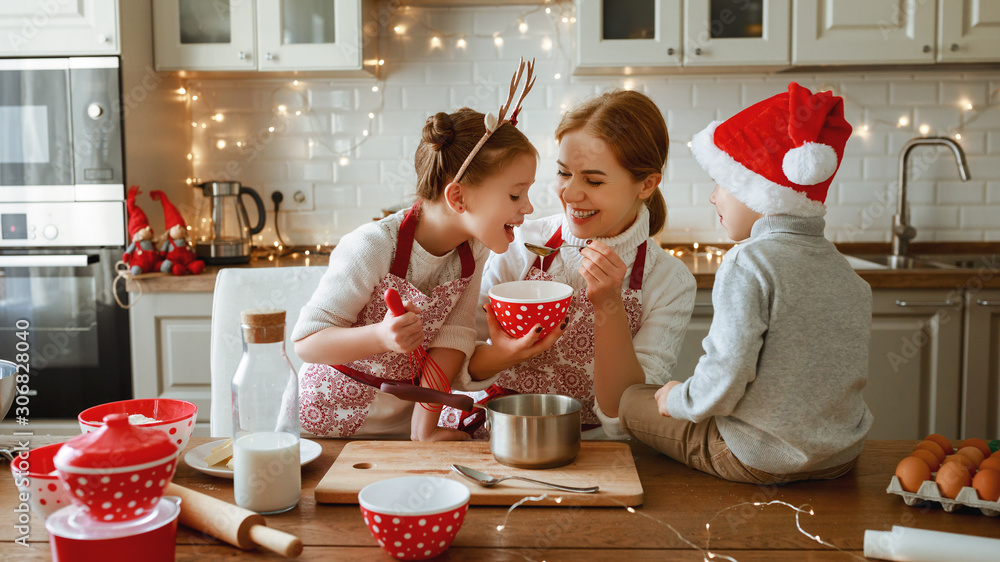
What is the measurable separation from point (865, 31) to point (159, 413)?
2.75 meters

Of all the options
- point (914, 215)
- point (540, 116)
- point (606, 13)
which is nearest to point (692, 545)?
point (606, 13)

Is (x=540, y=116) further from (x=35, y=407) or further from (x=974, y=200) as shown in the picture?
(x=35, y=407)

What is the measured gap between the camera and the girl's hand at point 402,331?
120 centimetres

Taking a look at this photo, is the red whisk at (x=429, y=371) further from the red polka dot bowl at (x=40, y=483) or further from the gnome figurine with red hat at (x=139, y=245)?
the gnome figurine with red hat at (x=139, y=245)

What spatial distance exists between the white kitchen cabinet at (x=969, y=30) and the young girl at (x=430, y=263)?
2149 mm

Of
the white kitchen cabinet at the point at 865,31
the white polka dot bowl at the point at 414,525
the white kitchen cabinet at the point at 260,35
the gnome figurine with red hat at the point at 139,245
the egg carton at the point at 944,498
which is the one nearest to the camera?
the white polka dot bowl at the point at 414,525

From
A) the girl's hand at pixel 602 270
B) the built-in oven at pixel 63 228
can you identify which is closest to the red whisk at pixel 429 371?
the girl's hand at pixel 602 270

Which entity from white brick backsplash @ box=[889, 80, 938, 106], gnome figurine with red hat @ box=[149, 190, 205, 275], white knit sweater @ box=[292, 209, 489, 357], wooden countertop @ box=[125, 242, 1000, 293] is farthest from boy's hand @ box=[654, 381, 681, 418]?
white brick backsplash @ box=[889, 80, 938, 106]

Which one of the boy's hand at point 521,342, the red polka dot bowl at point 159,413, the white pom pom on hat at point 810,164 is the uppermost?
the white pom pom on hat at point 810,164

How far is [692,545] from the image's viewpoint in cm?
90

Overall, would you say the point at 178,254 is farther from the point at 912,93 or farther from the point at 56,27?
the point at 912,93

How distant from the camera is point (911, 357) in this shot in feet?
8.66

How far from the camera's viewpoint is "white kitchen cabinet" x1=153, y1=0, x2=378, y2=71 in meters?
2.93

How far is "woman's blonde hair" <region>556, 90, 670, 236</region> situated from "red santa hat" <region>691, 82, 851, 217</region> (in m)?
0.45
